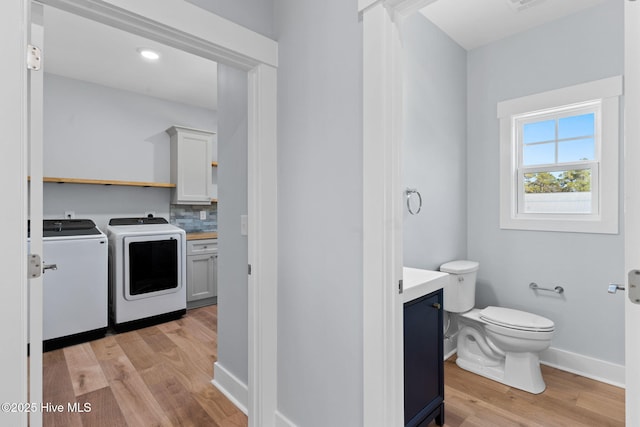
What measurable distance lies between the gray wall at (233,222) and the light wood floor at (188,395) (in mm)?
331

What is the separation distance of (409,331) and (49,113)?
157 inches

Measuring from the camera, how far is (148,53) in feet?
9.40

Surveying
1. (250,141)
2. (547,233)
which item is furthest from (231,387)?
(547,233)

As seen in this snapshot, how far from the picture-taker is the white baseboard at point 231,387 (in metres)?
1.97

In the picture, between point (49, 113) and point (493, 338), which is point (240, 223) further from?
point (49, 113)

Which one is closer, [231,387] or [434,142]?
[231,387]

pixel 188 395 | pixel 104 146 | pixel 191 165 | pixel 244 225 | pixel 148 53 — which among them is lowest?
pixel 188 395

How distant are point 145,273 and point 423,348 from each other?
287cm

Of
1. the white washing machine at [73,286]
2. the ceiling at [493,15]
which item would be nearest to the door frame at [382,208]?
the ceiling at [493,15]

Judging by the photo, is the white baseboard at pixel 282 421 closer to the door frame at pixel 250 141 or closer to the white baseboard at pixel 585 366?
the door frame at pixel 250 141
